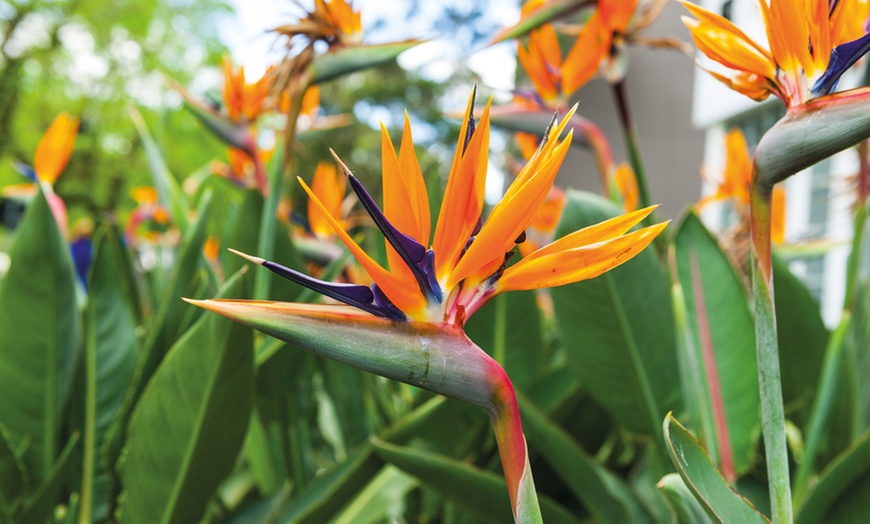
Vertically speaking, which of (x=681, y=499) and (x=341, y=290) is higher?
(x=341, y=290)

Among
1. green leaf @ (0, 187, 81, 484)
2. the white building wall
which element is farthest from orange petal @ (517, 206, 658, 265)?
the white building wall

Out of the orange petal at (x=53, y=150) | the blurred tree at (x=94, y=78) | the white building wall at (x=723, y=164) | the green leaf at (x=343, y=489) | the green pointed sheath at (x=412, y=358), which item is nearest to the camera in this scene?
the green pointed sheath at (x=412, y=358)

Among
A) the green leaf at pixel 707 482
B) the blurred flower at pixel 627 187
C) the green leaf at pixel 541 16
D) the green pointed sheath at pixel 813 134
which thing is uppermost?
the green leaf at pixel 541 16

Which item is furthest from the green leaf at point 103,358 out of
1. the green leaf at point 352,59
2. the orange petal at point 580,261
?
the orange petal at point 580,261

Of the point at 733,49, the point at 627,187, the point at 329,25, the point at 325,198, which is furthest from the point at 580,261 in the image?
the point at 627,187

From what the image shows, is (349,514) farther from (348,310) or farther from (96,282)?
(348,310)

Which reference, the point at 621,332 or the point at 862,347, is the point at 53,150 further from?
the point at 862,347

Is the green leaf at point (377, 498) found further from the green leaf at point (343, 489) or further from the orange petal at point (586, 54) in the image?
the orange petal at point (586, 54)
